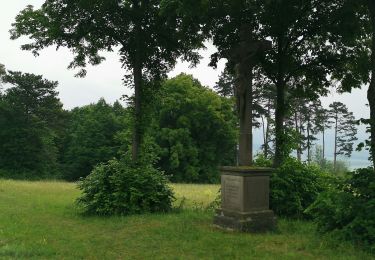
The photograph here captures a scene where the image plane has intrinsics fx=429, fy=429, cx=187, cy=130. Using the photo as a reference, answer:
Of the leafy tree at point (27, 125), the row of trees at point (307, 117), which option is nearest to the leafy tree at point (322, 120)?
the row of trees at point (307, 117)

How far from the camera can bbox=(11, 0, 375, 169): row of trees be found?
12008 millimetres

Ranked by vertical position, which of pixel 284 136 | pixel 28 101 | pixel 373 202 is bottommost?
pixel 373 202

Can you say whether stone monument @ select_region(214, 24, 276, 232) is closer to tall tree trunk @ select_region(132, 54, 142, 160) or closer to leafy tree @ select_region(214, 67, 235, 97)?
tall tree trunk @ select_region(132, 54, 142, 160)

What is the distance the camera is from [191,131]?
50031 millimetres

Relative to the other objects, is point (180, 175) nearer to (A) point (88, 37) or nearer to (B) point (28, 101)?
(B) point (28, 101)

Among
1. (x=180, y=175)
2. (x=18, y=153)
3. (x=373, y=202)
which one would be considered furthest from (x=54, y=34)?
(x=18, y=153)

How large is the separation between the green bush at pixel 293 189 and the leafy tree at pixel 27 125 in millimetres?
40022

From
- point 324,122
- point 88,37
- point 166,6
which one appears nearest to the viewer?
point 166,6

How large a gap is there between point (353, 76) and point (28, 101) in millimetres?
42135

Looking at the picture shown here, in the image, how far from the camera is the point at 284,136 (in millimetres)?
12844

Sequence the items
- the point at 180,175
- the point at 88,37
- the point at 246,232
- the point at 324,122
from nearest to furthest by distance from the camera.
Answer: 1. the point at 246,232
2. the point at 88,37
3. the point at 180,175
4. the point at 324,122

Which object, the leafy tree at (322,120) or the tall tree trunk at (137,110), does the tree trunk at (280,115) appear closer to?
the tall tree trunk at (137,110)

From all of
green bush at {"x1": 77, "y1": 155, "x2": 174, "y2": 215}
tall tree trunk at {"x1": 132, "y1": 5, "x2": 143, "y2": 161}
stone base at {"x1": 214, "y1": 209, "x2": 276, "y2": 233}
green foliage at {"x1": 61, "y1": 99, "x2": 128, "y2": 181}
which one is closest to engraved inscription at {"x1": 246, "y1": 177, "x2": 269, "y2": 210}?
stone base at {"x1": 214, "y1": 209, "x2": 276, "y2": 233}

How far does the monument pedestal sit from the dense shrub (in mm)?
1245
